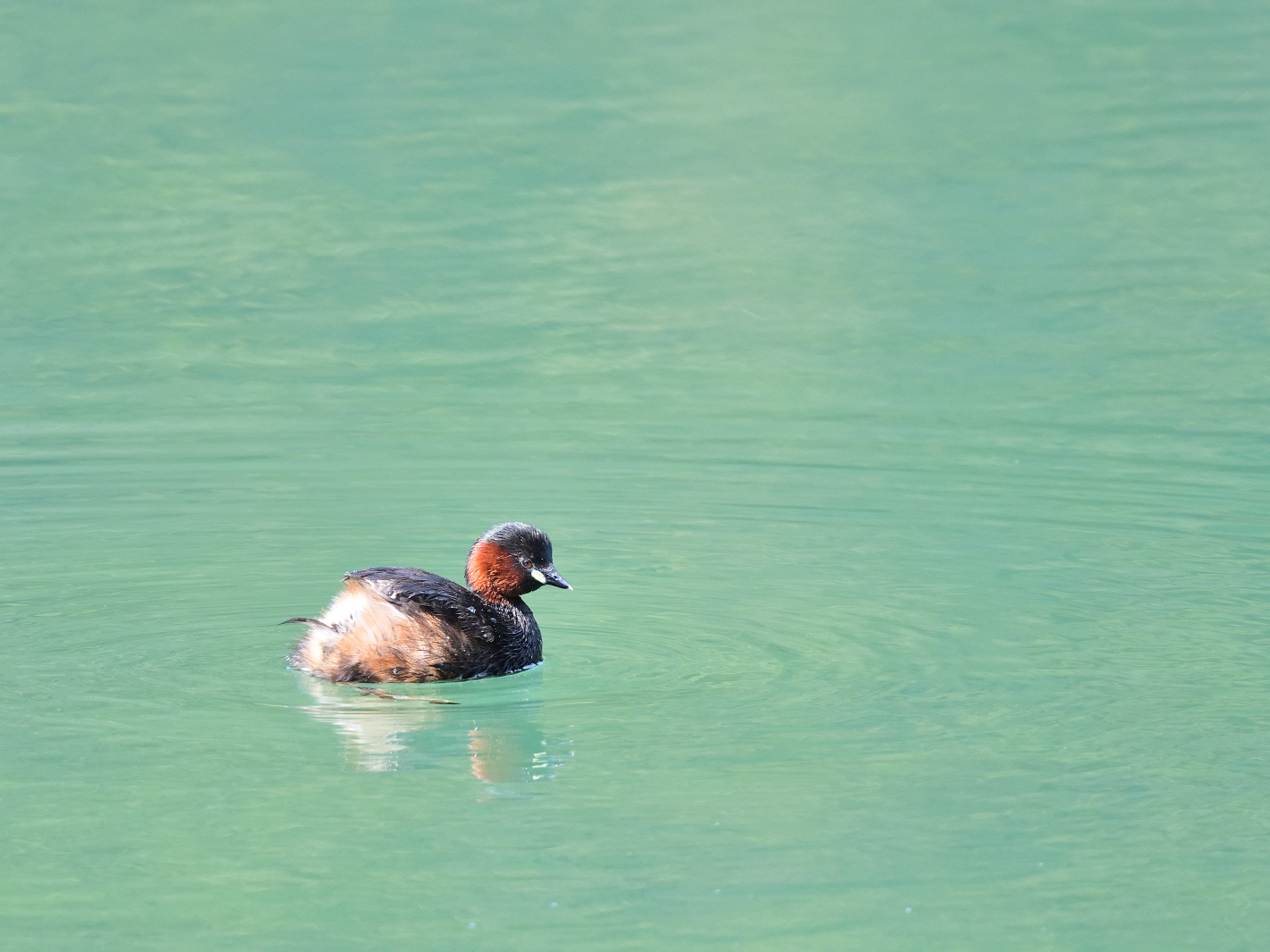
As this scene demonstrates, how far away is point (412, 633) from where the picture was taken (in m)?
8.59

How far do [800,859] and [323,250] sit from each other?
1396cm

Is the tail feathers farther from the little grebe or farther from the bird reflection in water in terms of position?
the bird reflection in water

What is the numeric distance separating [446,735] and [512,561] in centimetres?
127

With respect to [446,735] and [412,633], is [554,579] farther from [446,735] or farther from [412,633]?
[446,735]

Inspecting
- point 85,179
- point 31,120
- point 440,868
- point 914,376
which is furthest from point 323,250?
point 440,868

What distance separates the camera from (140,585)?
1004 centimetres

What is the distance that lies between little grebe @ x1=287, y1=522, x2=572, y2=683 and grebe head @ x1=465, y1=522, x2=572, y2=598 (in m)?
0.07

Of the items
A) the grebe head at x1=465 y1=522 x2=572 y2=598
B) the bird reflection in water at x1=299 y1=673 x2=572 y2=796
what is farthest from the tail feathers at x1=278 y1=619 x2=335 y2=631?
the grebe head at x1=465 y1=522 x2=572 y2=598

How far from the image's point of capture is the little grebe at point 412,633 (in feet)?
28.1

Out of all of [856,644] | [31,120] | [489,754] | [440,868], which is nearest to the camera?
[440,868]

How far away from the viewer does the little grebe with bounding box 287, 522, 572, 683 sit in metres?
8.58

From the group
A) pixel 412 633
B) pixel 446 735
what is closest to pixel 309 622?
pixel 412 633

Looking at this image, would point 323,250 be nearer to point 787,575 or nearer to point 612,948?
point 787,575

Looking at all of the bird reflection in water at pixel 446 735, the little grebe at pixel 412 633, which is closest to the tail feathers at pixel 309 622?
the little grebe at pixel 412 633
